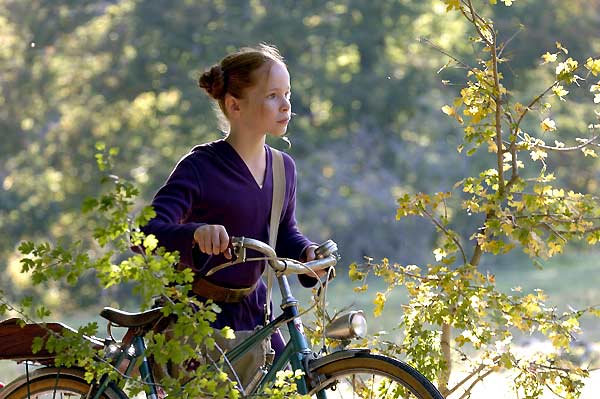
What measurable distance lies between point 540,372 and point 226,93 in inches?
48.0

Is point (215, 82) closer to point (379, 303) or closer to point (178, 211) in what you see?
point (178, 211)

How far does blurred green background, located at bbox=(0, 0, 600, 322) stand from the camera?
19891 millimetres

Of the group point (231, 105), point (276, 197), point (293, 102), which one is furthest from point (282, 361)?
point (293, 102)

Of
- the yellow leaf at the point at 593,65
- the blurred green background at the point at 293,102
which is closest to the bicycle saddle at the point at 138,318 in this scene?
the yellow leaf at the point at 593,65

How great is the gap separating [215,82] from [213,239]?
82cm

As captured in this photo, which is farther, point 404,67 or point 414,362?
point 404,67

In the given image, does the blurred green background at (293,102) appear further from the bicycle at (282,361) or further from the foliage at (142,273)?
the foliage at (142,273)

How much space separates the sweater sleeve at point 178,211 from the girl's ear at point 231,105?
0.20 m

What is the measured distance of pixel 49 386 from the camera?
132 inches

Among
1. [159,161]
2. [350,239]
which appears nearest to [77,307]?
[159,161]

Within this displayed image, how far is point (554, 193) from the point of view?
13.5 ft

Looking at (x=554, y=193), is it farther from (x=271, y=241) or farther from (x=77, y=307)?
(x=77, y=307)

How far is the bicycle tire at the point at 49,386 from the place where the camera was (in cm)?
333

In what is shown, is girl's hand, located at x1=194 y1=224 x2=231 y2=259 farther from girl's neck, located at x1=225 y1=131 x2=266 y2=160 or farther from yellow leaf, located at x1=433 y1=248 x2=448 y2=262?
yellow leaf, located at x1=433 y1=248 x2=448 y2=262
